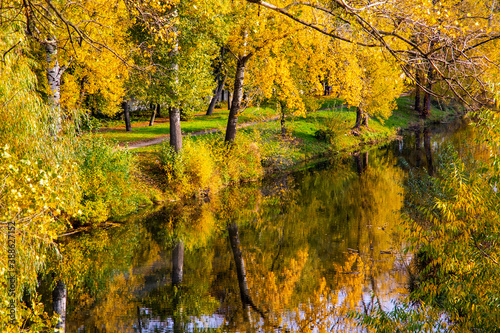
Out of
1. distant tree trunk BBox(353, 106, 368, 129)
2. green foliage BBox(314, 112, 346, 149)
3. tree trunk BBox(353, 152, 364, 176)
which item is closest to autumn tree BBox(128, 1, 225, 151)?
tree trunk BBox(353, 152, 364, 176)

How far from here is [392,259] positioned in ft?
38.9

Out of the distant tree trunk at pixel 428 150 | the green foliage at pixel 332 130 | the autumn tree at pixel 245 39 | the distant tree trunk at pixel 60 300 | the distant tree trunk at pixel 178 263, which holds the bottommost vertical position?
the distant tree trunk at pixel 178 263

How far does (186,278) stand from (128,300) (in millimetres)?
1746

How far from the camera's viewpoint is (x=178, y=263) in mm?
12570

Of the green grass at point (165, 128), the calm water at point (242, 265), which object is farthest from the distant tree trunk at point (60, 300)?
the green grass at point (165, 128)

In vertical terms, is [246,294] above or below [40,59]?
below

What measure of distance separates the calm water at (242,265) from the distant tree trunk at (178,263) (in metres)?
0.05

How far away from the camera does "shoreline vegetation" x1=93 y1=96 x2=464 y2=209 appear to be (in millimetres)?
19188

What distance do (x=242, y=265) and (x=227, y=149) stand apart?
993 cm

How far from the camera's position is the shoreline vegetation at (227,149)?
19188mm

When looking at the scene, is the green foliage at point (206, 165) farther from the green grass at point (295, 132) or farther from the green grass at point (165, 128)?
the green grass at point (165, 128)

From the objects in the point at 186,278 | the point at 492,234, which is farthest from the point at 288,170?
the point at 492,234

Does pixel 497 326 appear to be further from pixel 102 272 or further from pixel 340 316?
pixel 102 272

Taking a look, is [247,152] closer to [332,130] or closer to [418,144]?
[332,130]
